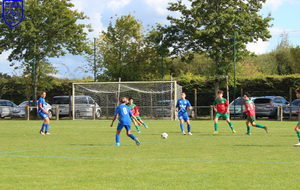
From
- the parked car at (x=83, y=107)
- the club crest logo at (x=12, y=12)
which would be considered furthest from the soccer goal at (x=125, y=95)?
the club crest logo at (x=12, y=12)

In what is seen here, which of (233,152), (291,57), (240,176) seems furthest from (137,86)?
(291,57)

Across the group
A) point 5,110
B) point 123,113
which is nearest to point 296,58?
point 5,110

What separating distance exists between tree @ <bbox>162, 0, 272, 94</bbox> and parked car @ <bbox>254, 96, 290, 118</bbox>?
3.93m

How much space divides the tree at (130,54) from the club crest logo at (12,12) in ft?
A: 28.4

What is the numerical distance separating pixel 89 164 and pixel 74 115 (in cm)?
2742

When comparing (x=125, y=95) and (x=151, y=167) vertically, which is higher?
(x=125, y=95)

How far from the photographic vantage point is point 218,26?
1427 inches

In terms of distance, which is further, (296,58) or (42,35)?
(296,58)

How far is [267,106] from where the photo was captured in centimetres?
3403

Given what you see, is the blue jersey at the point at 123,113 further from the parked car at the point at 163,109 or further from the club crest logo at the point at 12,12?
the club crest logo at the point at 12,12

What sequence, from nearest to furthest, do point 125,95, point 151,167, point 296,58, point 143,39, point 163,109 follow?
point 151,167 → point 163,109 → point 125,95 → point 143,39 → point 296,58

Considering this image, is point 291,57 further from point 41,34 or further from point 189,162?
point 189,162

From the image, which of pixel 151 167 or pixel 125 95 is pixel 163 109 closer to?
pixel 125 95

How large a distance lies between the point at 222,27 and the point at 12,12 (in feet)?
57.7
